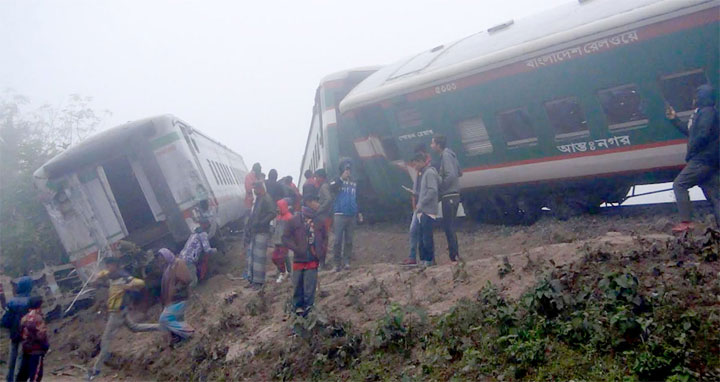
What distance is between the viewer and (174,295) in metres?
8.17

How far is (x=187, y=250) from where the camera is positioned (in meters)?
10.5

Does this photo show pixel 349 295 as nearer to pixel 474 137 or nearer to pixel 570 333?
pixel 570 333

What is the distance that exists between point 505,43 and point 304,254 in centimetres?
534

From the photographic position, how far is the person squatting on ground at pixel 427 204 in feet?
26.9

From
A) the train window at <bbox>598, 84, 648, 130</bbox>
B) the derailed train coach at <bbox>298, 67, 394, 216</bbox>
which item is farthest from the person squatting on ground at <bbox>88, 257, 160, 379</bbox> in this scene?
the train window at <bbox>598, 84, 648, 130</bbox>

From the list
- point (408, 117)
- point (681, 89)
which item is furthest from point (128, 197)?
point (681, 89)

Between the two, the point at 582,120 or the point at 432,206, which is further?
→ the point at 582,120

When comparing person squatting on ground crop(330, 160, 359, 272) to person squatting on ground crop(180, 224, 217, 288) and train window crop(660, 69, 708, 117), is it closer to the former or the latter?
person squatting on ground crop(180, 224, 217, 288)

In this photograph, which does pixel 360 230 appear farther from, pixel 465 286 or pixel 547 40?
pixel 465 286

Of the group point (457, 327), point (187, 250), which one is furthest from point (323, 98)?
point (457, 327)

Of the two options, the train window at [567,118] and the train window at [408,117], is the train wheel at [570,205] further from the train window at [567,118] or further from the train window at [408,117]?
the train window at [408,117]

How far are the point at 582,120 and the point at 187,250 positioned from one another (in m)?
6.44

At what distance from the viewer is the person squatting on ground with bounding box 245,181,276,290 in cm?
992

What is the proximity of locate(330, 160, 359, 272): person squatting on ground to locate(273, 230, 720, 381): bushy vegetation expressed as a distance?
10.3ft
